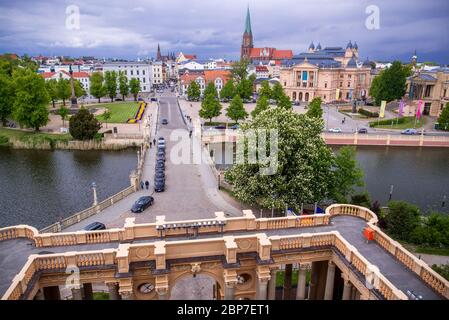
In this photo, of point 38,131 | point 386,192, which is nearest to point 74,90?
point 38,131

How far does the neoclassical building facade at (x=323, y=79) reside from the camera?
442 ft

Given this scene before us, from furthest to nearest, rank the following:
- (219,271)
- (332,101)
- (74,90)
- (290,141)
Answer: (332,101) → (74,90) → (290,141) → (219,271)

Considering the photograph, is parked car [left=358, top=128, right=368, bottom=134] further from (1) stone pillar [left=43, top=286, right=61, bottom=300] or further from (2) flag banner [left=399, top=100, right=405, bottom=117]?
(1) stone pillar [left=43, top=286, right=61, bottom=300]

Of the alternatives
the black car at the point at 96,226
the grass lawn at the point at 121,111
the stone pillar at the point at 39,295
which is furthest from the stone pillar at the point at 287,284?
the grass lawn at the point at 121,111

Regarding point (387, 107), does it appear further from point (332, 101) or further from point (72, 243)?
point (72, 243)

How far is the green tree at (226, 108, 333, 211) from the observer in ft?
113

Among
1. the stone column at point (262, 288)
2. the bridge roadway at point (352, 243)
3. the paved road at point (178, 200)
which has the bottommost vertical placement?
the paved road at point (178, 200)

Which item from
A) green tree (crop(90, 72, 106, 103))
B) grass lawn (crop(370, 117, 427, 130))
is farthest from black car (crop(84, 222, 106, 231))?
green tree (crop(90, 72, 106, 103))

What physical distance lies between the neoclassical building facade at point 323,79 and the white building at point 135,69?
6841 cm

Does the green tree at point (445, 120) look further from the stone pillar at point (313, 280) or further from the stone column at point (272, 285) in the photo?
the stone column at point (272, 285)

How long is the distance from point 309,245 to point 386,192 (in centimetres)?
3663

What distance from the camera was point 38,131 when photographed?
271 feet

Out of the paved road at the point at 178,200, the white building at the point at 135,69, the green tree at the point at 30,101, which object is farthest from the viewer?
the white building at the point at 135,69

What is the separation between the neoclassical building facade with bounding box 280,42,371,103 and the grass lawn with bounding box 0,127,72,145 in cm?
9137
